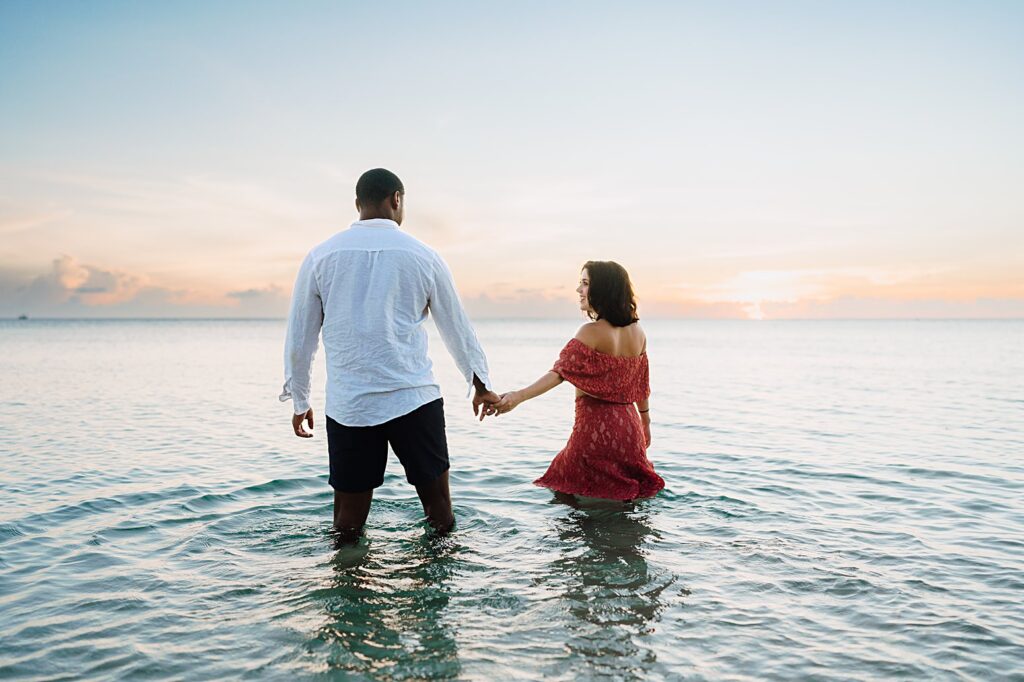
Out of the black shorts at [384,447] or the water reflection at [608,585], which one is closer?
the water reflection at [608,585]

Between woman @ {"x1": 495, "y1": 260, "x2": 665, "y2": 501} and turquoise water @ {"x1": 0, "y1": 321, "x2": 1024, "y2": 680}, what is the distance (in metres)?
0.34

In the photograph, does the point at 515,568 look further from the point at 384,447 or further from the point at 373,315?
the point at 373,315

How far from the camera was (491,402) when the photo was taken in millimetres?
5402

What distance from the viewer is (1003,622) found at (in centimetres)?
462

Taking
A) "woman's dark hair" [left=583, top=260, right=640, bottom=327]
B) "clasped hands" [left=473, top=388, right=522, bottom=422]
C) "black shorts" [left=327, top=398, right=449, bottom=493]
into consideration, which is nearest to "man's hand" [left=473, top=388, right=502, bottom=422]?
"clasped hands" [left=473, top=388, right=522, bottom=422]

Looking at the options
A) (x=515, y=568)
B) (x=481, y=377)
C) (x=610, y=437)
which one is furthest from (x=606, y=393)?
(x=515, y=568)

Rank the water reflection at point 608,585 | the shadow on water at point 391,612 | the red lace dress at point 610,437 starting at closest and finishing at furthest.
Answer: the shadow on water at point 391,612 < the water reflection at point 608,585 < the red lace dress at point 610,437

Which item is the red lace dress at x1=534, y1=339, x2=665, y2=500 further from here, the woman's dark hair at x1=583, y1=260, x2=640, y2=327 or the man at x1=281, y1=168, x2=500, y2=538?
the man at x1=281, y1=168, x2=500, y2=538

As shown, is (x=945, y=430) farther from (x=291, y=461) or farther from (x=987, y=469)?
(x=291, y=461)

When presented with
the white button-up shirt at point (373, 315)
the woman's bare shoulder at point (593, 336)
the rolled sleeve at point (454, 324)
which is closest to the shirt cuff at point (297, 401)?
the white button-up shirt at point (373, 315)

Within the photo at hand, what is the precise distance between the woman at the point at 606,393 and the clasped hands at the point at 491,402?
0.87ft

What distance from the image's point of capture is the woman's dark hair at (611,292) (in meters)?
6.30

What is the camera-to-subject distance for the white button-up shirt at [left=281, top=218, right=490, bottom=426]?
486cm

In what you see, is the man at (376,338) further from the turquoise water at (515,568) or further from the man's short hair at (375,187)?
the turquoise water at (515,568)
